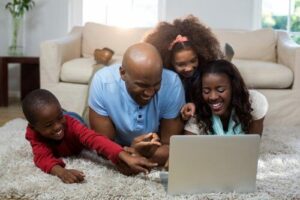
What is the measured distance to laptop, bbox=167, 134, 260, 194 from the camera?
46.9 inches

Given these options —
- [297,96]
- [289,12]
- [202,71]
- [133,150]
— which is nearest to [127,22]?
[289,12]

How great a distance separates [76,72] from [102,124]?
1167 mm

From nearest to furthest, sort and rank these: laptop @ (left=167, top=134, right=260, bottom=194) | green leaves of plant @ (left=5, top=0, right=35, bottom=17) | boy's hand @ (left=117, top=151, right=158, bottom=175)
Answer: laptop @ (left=167, top=134, right=260, bottom=194) < boy's hand @ (left=117, top=151, right=158, bottom=175) < green leaves of plant @ (left=5, top=0, right=35, bottom=17)

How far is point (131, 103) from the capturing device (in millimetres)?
1439

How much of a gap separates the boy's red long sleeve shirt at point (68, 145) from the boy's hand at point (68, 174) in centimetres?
4

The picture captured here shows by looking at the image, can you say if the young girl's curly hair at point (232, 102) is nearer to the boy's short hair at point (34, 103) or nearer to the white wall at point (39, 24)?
the boy's short hair at point (34, 103)

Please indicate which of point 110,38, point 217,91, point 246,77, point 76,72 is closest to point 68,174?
point 217,91

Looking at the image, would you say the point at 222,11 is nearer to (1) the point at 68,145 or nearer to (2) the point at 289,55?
(2) the point at 289,55

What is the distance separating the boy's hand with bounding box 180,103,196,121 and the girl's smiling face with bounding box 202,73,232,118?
8cm

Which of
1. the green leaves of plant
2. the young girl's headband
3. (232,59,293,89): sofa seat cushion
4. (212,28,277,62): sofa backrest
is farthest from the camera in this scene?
the green leaves of plant

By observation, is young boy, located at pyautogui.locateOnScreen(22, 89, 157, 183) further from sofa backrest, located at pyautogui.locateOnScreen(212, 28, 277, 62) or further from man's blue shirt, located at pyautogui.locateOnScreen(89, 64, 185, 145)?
sofa backrest, located at pyautogui.locateOnScreen(212, 28, 277, 62)

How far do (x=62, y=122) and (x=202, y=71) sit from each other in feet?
1.81

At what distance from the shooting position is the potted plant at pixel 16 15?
11.2ft

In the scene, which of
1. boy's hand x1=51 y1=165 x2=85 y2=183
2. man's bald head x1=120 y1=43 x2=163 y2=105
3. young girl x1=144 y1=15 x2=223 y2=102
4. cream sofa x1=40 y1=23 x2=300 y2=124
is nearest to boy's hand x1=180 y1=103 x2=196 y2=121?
young girl x1=144 y1=15 x2=223 y2=102
